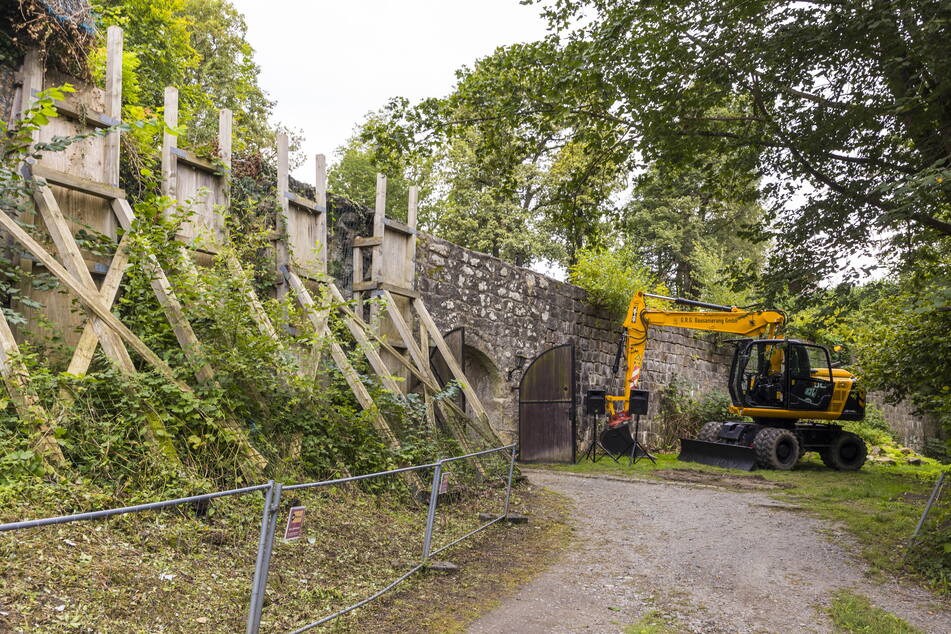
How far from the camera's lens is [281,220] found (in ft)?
24.3

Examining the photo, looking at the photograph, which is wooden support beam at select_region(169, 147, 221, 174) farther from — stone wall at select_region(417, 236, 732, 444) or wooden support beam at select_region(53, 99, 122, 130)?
stone wall at select_region(417, 236, 732, 444)

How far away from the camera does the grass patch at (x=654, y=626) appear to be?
3.94m

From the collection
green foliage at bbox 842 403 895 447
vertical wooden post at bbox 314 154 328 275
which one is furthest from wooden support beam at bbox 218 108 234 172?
green foliage at bbox 842 403 895 447

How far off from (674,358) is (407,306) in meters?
8.36

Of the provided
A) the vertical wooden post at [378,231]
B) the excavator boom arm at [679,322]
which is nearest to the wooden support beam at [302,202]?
the vertical wooden post at [378,231]

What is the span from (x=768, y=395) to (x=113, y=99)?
10.8m

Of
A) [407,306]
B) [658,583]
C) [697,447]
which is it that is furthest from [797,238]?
[697,447]

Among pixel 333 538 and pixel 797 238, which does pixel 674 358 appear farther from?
pixel 333 538

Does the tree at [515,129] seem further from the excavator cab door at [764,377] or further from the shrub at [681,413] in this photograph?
the shrub at [681,413]

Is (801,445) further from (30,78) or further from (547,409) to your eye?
(30,78)

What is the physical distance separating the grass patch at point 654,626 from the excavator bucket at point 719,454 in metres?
7.87

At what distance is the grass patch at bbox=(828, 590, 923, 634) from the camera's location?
160 inches

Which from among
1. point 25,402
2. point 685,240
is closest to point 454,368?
point 25,402

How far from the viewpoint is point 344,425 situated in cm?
623
